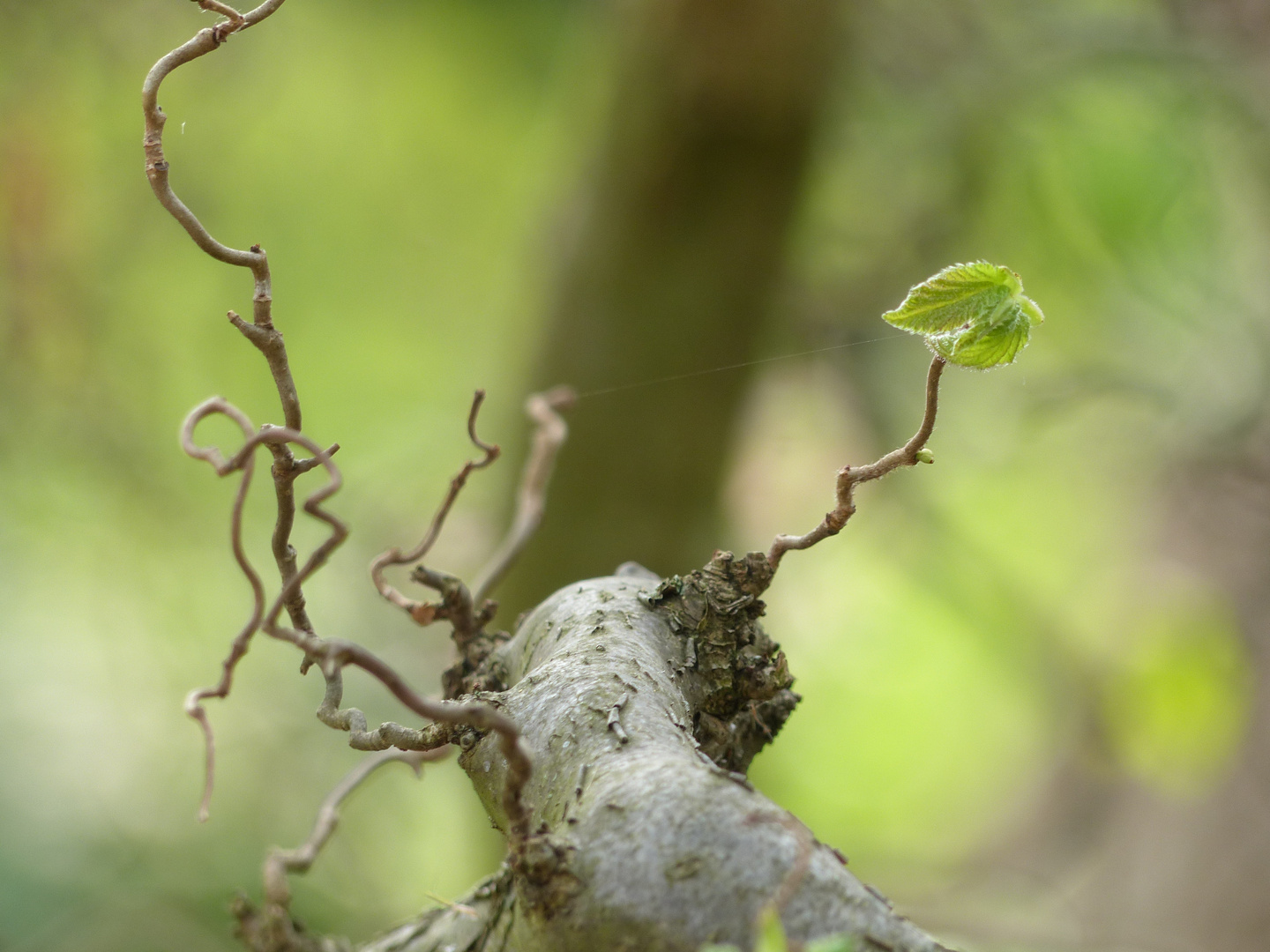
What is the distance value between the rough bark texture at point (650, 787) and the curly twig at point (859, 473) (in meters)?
0.02

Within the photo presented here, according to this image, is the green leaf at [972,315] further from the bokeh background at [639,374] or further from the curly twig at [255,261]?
the bokeh background at [639,374]

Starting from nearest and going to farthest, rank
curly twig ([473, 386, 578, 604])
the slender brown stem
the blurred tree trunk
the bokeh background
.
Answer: the slender brown stem → curly twig ([473, 386, 578, 604]) → the blurred tree trunk → the bokeh background

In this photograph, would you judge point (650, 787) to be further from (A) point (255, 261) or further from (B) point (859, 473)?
(A) point (255, 261)

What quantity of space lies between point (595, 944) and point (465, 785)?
1.63 meters

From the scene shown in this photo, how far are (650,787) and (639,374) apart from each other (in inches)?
48.8

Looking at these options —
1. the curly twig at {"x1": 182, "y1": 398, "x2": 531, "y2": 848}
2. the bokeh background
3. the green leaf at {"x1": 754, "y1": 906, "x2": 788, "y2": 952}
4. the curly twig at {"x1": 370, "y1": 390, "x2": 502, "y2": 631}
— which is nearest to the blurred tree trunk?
the bokeh background

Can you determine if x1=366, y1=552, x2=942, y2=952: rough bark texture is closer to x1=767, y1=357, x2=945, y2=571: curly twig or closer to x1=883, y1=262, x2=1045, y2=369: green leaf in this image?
x1=767, y1=357, x2=945, y2=571: curly twig

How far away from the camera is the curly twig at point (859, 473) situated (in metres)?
0.36

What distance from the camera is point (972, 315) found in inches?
14.4

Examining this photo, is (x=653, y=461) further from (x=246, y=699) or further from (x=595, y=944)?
(x=595, y=944)

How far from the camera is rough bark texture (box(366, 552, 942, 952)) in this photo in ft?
0.95

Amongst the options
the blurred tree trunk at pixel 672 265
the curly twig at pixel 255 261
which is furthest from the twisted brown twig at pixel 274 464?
the blurred tree trunk at pixel 672 265

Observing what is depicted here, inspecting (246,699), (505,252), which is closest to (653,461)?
(246,699)

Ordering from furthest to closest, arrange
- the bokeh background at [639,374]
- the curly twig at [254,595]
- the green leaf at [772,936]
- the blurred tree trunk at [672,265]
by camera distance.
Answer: the bokeh background at [639,374] < the blurred tree trunk at [672,265] < the curly twig at [254,595] < the green leaf at [772,936]
